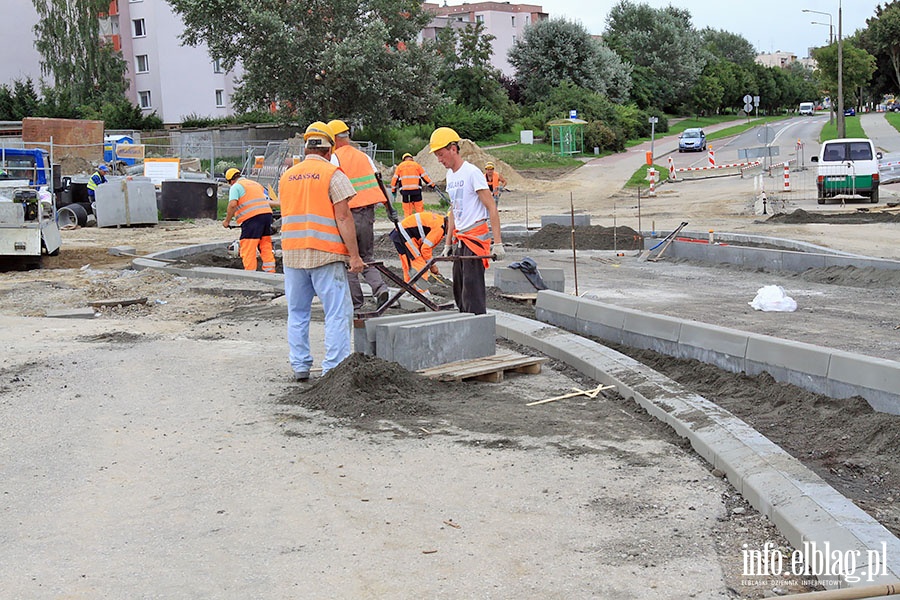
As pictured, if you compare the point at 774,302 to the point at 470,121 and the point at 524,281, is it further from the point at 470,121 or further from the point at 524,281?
the point at 470,121

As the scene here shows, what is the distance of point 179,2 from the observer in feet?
146

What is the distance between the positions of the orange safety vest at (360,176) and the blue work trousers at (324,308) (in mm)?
2880

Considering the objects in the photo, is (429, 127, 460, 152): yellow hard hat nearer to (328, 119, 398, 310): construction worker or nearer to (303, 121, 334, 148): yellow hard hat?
(303, 121, 334, 148): yellow hard hat

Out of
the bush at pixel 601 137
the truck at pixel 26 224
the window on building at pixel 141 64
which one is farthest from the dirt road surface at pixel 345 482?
the window on building at pixel 141 64

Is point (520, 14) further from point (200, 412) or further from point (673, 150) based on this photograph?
point (200, 412)

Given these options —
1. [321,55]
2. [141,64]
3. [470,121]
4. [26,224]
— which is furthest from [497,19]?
[26,224]

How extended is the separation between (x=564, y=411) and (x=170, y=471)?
257cm

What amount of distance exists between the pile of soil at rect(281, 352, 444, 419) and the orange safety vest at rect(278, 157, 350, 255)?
848mm

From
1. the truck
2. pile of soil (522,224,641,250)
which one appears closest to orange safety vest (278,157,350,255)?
the truck

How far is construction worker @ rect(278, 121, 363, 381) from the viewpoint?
7.16 metres

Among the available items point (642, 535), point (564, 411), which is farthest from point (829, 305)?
point (642, 535)

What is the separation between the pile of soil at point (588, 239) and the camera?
1927cm

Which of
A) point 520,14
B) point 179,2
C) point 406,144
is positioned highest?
point 520,14

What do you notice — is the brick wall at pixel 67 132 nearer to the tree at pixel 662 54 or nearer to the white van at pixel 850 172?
the white van at pixel 850 172
